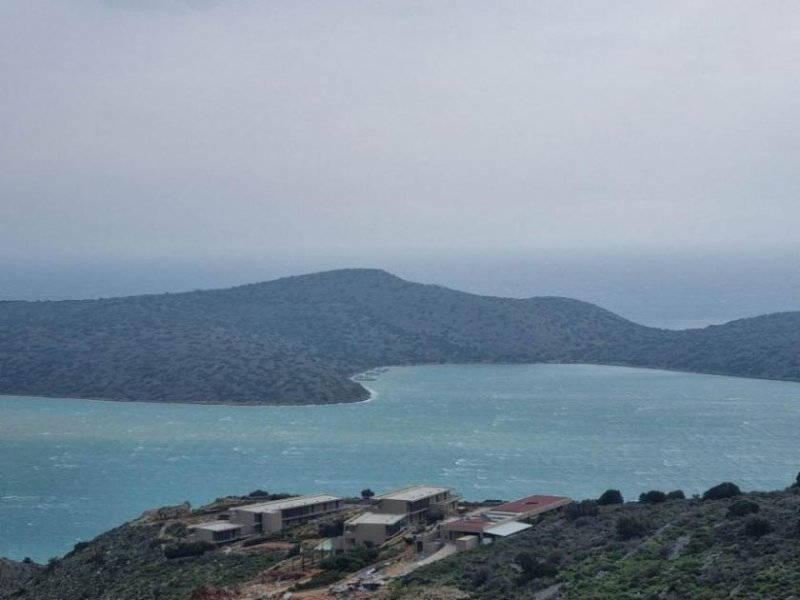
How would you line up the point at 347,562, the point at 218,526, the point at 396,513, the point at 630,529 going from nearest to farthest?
1. the point at 630,529
2. the point at 347,562
3. the point at 396,513
4. the point at 218,526

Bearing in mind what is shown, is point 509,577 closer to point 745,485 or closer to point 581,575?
point 581,575

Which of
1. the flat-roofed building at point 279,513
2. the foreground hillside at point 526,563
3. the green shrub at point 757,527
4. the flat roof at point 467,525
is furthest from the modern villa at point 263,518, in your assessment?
the green shrub at point 757,527

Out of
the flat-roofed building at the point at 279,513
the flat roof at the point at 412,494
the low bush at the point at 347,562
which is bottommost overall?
the low bush at the point at 347,562

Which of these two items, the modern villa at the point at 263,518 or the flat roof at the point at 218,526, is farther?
the flat roof at the point at 218,526

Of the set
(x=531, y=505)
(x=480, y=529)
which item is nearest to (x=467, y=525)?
(x=480, y=529)

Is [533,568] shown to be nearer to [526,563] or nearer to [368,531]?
[526,563]

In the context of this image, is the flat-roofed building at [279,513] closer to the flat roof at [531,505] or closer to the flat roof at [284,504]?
the flat roof at [284,504]
